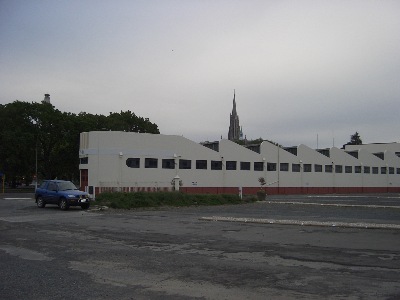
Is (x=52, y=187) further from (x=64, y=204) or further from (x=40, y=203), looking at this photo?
(x=64, y=204)

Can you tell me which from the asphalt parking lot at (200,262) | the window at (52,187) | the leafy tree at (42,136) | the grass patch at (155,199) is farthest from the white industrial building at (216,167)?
the asphalt parking lot at (200,262)

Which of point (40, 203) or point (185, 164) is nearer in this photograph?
point (40, 203)

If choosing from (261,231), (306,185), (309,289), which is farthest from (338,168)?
(309,289)

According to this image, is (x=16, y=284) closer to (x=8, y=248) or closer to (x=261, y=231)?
(x=8, y=248)

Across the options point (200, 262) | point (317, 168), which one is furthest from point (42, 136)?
point (200, 262)

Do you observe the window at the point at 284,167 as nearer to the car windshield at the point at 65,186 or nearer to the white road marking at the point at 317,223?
the car windshield at the point at 65,186

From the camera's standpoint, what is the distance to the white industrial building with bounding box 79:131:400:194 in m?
40.6

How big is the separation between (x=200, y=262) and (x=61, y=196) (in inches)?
716

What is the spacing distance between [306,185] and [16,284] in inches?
2119

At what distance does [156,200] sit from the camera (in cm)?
2977

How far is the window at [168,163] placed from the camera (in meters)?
44.5

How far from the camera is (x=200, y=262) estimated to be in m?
9.86

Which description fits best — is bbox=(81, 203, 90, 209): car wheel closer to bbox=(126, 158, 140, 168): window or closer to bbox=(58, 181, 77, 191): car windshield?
bbox=(58, 181, 77, 191): car windshield

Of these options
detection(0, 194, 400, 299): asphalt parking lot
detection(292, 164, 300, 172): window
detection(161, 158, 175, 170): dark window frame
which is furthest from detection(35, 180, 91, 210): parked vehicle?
detection(292, 164, 300, 172): window
